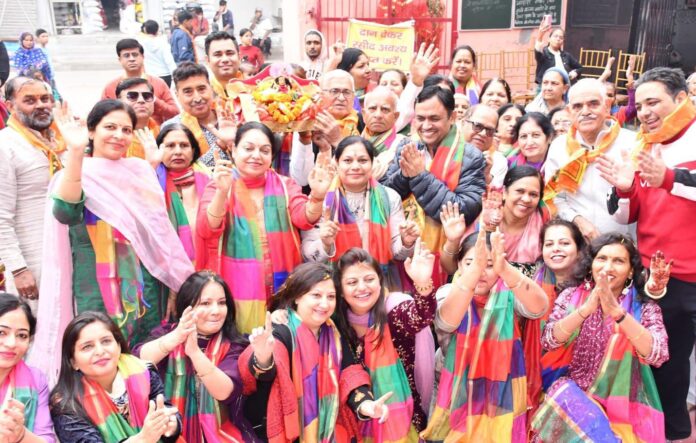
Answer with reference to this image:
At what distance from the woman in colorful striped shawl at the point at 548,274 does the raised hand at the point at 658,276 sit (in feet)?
1.24

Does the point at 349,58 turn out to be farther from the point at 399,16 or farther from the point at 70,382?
the point at 399,16

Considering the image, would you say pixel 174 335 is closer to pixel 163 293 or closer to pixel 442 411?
pixel 163 293

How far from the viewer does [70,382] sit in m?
2.51

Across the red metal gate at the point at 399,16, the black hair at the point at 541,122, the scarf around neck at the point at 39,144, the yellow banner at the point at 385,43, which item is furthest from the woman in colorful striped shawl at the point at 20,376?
the red metal gate at the point at 399,16

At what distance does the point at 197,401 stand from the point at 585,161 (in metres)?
2.42

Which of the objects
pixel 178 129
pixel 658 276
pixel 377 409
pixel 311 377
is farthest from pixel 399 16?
pixel 377 409

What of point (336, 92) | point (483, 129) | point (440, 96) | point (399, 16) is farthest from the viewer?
point (399, 16)

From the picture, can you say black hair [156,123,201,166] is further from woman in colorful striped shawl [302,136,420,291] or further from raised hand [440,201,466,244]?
raised hand [440,201,466,244]

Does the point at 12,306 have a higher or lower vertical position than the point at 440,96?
lower

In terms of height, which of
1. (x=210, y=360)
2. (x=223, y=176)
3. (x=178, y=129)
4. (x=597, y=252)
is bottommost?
(x=210, y=360)

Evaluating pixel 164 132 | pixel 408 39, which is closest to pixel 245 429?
pixel 164 132

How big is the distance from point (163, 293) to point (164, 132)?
856 mm

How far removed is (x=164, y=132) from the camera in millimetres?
3379

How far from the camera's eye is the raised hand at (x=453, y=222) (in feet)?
10.2
